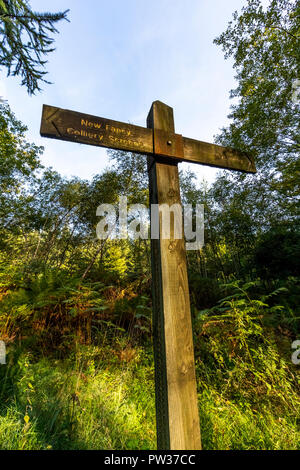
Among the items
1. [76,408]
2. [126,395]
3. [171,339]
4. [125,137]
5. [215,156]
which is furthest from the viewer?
[126,395]

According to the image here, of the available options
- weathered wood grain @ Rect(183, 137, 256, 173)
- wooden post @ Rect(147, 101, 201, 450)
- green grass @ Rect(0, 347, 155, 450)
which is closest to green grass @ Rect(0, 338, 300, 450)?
green grass @ Rect(0, 347, 155, 450)

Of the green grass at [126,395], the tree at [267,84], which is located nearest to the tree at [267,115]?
the tree at [267,84]

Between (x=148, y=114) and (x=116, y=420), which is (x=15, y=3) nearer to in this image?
(x=148, y=114)

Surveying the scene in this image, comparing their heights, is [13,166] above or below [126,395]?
above

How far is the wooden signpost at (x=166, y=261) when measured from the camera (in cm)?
122

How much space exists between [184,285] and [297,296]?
15.9 feet

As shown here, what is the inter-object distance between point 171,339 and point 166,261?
0.49 meters

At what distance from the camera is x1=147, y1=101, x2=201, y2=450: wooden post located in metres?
1.21

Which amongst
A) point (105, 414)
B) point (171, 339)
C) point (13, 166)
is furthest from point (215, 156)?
point (13, 166)

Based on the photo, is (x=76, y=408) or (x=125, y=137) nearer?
(x=125, y=137)

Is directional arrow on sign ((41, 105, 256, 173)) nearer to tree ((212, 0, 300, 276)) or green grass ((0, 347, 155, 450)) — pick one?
green grass ((0, 347, 155, 450))

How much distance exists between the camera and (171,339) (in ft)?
4.26

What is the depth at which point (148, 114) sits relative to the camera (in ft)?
6.09

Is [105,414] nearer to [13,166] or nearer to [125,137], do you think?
[125,137]
